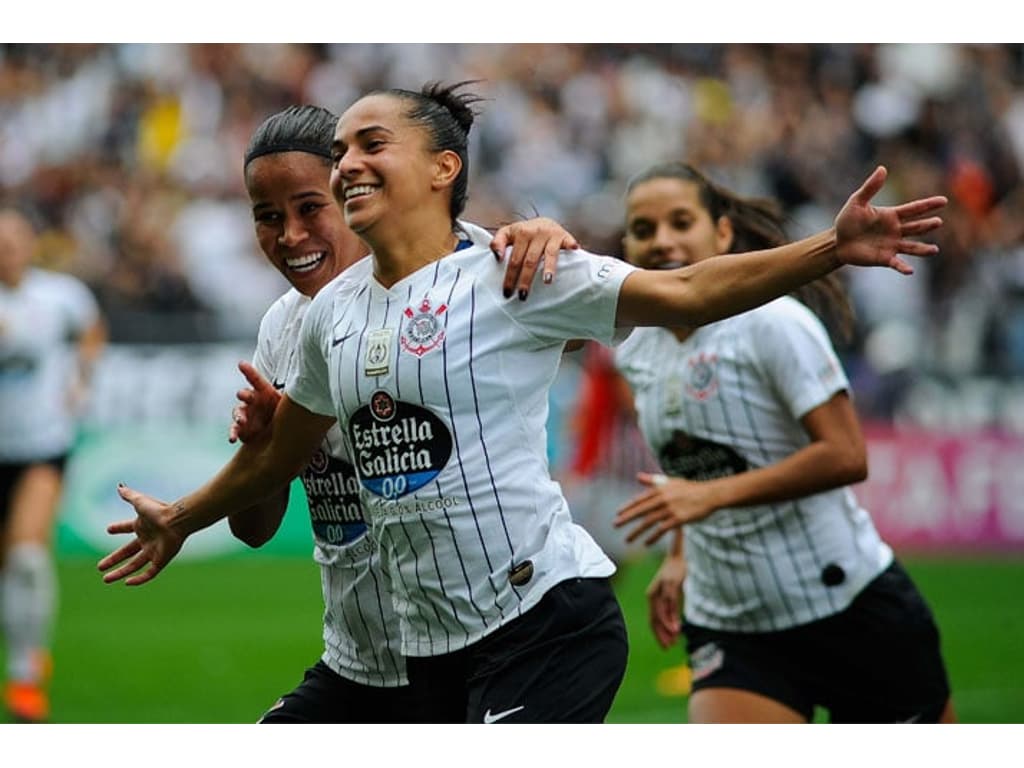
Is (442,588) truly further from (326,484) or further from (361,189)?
(361,189)

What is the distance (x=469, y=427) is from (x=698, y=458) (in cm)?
171

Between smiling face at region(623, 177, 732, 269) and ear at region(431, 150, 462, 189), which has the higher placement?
smiling face at region(623, 177, 732, 269)

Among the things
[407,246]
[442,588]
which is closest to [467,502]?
[442,588]

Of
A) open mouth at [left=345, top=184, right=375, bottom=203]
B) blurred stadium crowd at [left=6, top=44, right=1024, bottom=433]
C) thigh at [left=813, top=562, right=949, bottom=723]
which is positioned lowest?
thigh at [left=813, top=562, right=949, bottom=723]

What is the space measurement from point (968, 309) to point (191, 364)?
20.9 ft

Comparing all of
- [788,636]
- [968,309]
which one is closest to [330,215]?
[788,636]

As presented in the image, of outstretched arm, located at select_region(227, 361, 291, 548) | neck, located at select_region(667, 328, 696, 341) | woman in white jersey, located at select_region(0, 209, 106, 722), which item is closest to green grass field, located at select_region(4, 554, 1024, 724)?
woman in white jersey, located at select_region(0, 209, 106, 722)

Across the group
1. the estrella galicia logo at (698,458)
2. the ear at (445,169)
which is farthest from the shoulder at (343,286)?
the estrella galicia logo at (698,458)

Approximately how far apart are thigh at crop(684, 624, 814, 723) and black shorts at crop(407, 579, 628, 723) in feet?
4.38

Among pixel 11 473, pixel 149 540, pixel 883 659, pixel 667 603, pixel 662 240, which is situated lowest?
pixel 883 659

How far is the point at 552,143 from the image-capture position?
16.5m

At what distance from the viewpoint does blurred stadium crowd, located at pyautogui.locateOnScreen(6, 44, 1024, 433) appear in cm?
1483

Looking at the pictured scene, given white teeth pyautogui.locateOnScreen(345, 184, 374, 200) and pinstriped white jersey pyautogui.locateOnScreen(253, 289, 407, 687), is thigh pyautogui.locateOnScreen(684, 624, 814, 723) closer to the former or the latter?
pinstriped white jersey pyautogui.locateOnScreen(253, 289, 407, 687)

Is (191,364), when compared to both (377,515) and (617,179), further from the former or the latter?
(377,515)
